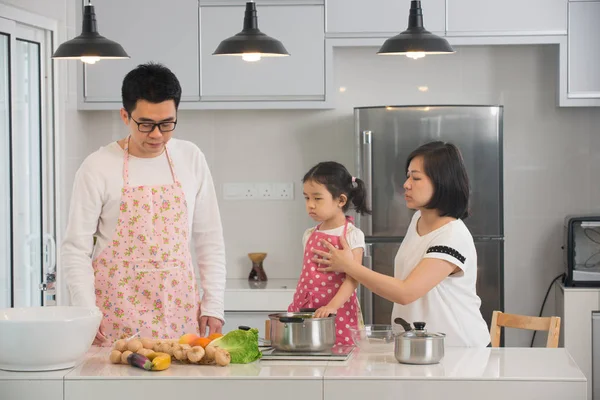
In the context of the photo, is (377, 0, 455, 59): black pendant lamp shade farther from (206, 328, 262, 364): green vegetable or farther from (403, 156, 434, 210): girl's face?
(206, 328, 262, 364): green vegetable

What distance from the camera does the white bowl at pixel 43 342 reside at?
7.05 feet

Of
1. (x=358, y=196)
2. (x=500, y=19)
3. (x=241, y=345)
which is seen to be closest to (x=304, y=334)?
(x=241, y=345)

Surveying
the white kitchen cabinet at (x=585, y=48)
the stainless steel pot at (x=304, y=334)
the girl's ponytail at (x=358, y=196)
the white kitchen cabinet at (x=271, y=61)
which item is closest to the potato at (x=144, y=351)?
the stainless steel pot at (x=304, y=334)

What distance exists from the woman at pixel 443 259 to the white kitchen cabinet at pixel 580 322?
1.91 m

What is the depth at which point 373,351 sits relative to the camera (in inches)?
95.6

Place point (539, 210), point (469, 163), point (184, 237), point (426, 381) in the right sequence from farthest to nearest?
point (539, 210)
point (469, 163)
point (184, 237)
point (426, 381)

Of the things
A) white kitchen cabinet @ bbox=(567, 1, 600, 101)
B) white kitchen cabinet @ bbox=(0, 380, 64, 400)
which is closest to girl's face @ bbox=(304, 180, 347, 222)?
white kitchen cabinet @ bbox=(0, 380, 64, 400)

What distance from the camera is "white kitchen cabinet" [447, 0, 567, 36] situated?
452 centimetres

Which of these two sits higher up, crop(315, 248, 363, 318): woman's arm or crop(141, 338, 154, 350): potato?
crop(315, 248, 363, 318): woman's arm

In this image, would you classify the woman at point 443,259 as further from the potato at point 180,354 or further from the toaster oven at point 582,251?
the toaster oven at point 582,251

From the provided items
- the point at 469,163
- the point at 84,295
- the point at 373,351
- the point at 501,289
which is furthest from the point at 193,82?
→ the point at 373,351

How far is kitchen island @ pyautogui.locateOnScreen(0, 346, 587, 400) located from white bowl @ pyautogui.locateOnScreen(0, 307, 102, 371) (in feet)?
0.09

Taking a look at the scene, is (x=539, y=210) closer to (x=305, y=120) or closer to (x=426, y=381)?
(x=305, y=120)

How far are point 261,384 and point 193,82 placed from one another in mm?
2727
